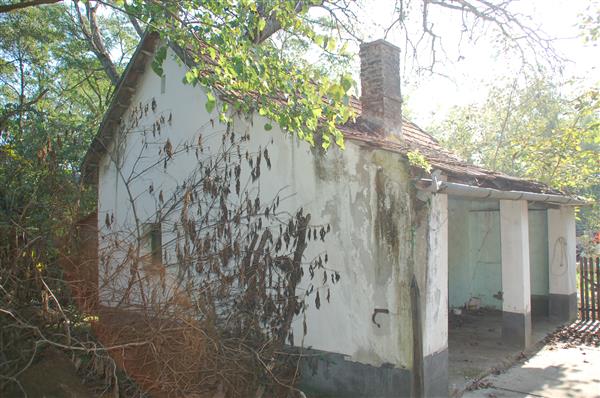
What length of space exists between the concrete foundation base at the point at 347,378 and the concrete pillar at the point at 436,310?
29cm

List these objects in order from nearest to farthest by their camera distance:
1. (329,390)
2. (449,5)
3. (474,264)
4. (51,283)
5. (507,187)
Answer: (51,283)
(329,390)
(507,187)
(449,5)
(474,264)

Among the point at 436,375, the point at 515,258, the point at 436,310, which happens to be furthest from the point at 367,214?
the point at 515,258

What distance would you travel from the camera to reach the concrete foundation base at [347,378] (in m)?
6.12

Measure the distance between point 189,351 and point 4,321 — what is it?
1927mm

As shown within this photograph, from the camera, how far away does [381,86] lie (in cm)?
765

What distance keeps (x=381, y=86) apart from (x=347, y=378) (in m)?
4.68

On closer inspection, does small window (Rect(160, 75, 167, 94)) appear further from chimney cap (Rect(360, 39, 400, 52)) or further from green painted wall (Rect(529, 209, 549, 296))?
green painted wall (Rect(529, 209, 549, 296))

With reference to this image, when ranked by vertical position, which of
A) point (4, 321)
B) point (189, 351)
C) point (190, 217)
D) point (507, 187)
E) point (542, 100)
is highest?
point (542, 100)

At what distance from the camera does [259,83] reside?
5.45m

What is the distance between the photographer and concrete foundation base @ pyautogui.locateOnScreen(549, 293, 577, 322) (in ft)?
35.9

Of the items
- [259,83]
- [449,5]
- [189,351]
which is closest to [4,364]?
[189,351]

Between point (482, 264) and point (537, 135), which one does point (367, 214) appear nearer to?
point (482, 264)

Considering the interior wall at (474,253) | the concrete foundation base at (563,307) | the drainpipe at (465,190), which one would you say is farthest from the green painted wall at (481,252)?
the drainpipe at (465,190)

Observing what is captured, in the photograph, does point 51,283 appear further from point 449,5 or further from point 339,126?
point 449,5
